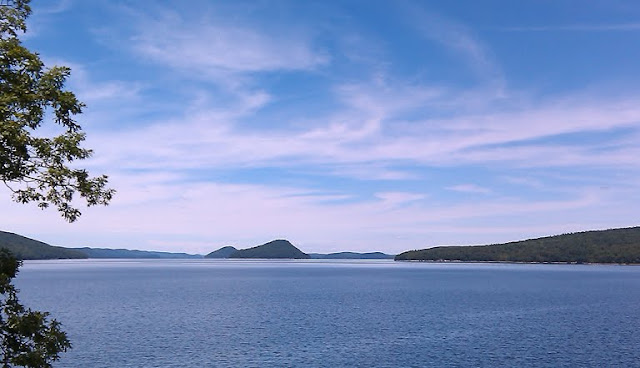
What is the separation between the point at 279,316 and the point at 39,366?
86361 mm

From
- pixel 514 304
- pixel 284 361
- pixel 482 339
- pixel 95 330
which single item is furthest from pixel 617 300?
pixel 95 330

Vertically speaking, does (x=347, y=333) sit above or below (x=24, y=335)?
below

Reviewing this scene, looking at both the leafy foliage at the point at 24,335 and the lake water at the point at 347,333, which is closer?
the leafy foliage at the point at 24,335

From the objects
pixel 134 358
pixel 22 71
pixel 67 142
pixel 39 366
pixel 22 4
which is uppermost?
pixel 22 4

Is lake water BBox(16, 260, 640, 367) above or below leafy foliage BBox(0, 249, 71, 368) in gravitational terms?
below

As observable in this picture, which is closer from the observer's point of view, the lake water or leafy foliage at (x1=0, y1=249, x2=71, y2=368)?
leafy foliage at (x1=0, y1=249, x2=71, y2=368)

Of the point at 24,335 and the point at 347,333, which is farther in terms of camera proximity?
the point at 347,333

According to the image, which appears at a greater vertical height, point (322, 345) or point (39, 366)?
point (39, 366)

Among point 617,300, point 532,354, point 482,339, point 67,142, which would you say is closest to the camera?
point 67,142

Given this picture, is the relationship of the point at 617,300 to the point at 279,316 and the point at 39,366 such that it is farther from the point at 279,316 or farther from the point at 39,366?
the point at 39,366

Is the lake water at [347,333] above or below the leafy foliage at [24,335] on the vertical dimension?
below

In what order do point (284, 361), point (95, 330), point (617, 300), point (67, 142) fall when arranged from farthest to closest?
point (617, 300)
point (95, 330)
point (284, 361)
point (67, 142)

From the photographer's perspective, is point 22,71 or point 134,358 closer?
point 22,71

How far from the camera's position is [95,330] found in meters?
83.8
